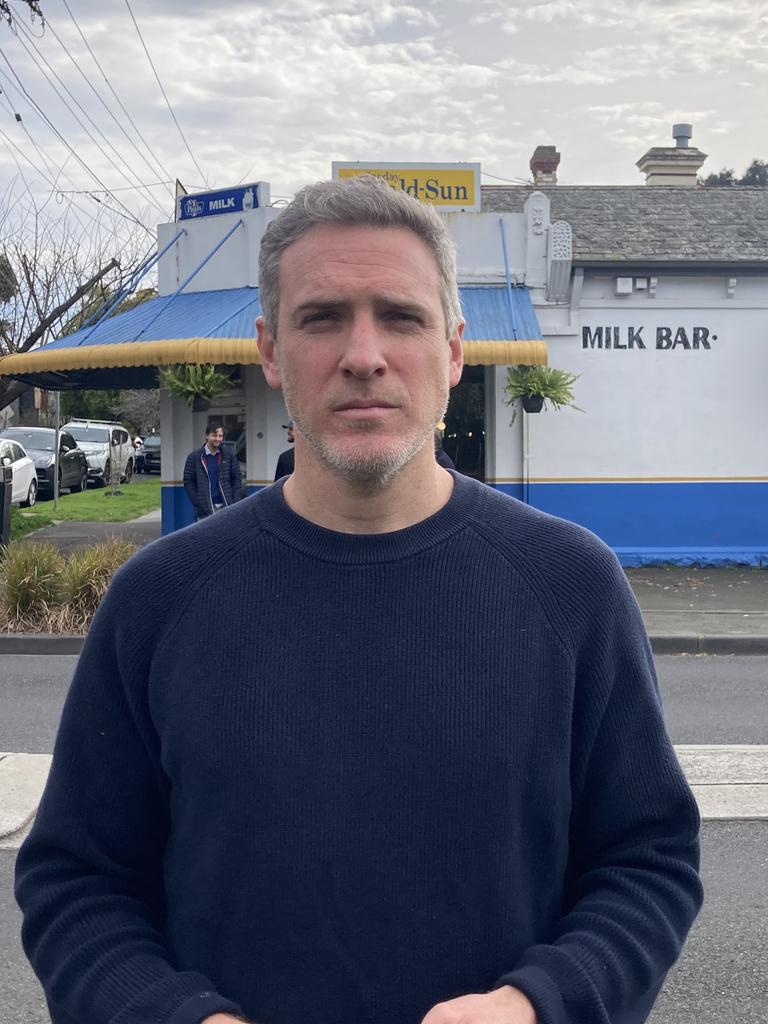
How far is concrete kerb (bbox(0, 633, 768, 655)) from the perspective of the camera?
37.1 ft

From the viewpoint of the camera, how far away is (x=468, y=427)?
16172 millimetres

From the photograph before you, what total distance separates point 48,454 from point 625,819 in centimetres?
2762

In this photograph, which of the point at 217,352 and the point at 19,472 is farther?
the point at 19,472

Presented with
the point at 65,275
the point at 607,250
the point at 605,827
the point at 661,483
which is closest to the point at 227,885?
the point at 605,827

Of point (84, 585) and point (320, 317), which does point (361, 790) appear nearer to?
point (320, 317)

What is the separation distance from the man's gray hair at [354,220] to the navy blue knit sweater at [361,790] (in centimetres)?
37

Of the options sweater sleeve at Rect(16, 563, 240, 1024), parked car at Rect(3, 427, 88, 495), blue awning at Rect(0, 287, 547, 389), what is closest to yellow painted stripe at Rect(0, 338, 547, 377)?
blue awning at Rect(0, 287, 547, 389)

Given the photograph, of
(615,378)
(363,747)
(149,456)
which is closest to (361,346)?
(363,747)

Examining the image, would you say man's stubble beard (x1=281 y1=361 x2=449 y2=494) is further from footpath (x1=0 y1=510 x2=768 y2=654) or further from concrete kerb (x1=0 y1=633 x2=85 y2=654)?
concrete kerb (x1=0 y1=633 x2=85 y2=654)

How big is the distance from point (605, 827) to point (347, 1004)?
18.9 inches

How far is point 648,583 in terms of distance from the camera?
14695 mm

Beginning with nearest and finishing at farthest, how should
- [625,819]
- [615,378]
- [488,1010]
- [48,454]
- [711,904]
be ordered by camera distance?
[488,1010]
[625,819]
[711,904]
[615,378]
[48,454]

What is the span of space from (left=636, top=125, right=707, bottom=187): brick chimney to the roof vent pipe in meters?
0.36

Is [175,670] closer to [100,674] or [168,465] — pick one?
[100,674]
